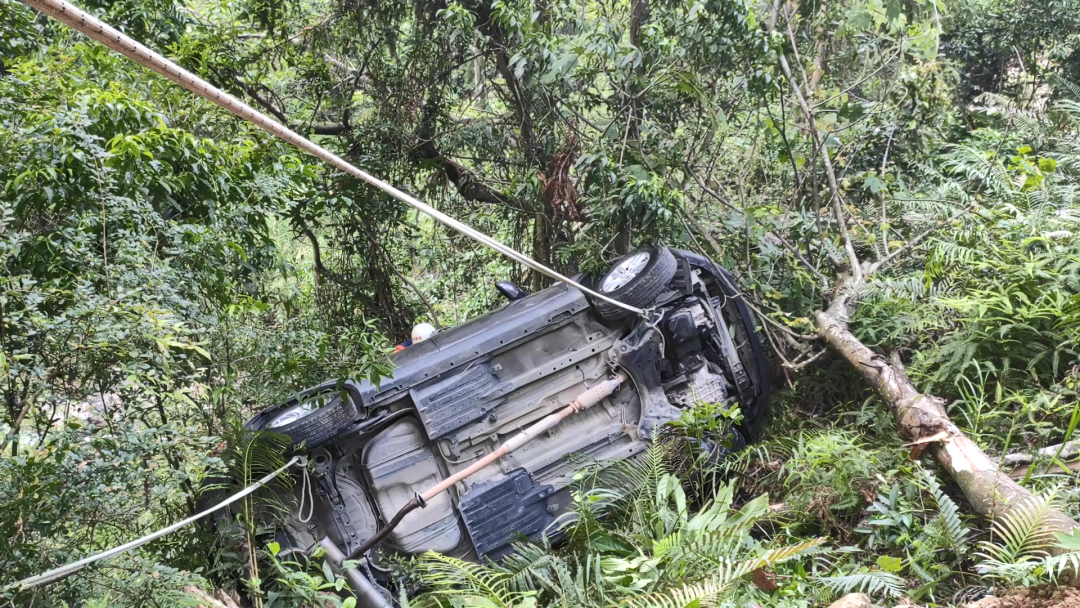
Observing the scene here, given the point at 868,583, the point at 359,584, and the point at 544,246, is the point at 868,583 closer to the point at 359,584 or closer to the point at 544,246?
the point at 359,584

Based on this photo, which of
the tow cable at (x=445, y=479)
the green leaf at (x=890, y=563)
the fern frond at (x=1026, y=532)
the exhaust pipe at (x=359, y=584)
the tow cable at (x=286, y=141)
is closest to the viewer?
the tow cable at (x=286, y=141)

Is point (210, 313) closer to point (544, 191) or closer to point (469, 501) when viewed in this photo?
point (469, 501)

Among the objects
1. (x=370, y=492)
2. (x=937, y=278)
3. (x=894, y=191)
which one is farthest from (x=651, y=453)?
(x=894, y=191)

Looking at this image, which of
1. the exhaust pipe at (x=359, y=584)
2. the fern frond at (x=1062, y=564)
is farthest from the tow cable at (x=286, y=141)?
the fern frond at (x=1062, y=564)

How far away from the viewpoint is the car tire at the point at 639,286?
4570 millimetres

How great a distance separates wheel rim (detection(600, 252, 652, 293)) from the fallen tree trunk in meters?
1.38

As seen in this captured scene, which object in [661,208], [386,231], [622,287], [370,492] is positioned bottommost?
[370,492]

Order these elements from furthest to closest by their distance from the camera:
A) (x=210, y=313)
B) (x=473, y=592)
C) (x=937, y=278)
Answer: (x=937, y=278) → (x=210, y=313) → (x=473, y=592)

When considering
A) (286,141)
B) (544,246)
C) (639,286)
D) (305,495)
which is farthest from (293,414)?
(544,246)

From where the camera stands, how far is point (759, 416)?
16.0ft

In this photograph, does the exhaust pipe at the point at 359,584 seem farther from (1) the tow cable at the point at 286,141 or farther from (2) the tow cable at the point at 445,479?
(1) the tow cable at the point at 286,141

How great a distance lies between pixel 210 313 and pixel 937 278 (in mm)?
4626

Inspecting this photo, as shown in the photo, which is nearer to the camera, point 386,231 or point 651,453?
point 651,453

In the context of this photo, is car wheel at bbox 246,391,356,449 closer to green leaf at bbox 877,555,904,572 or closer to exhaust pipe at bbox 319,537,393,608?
exhaust pipe at bbox 319,537,393,608
